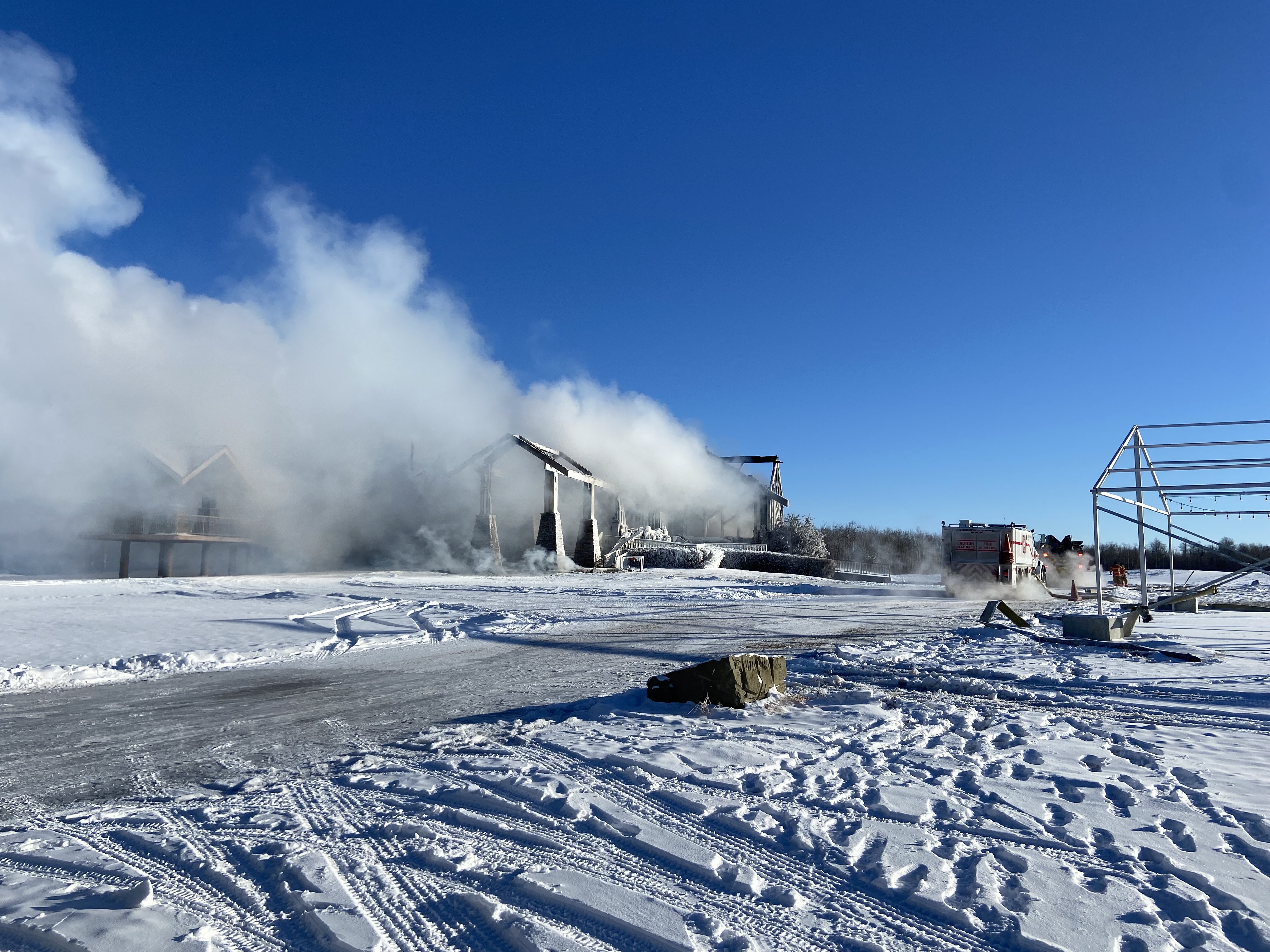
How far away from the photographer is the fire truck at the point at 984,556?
62.3 feet

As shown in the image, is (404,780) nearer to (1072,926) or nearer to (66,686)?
(1072,926)

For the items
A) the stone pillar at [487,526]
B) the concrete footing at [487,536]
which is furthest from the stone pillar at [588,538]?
the concrete footing at [487,536]

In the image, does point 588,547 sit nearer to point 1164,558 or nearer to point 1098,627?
point 1098,627

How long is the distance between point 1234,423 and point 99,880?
13860 mm

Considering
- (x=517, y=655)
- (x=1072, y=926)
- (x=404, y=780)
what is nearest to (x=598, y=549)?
(x=517, y=655)

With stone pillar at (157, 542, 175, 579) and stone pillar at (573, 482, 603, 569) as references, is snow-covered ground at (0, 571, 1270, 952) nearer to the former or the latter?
stone pillar at (157, 542, 175, 579)

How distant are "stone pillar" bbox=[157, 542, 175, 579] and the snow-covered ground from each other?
61.8 ft

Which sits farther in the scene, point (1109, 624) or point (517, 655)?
point (1109, 624)

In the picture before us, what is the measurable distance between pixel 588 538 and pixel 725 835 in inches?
1032

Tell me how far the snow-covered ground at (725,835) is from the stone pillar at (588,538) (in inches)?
869

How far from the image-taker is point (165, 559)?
24406 millimetres

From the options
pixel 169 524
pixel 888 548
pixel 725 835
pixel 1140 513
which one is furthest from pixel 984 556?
pixel 888 548

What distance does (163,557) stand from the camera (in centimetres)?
2441

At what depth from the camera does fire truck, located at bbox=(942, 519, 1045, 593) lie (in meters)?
19.0
